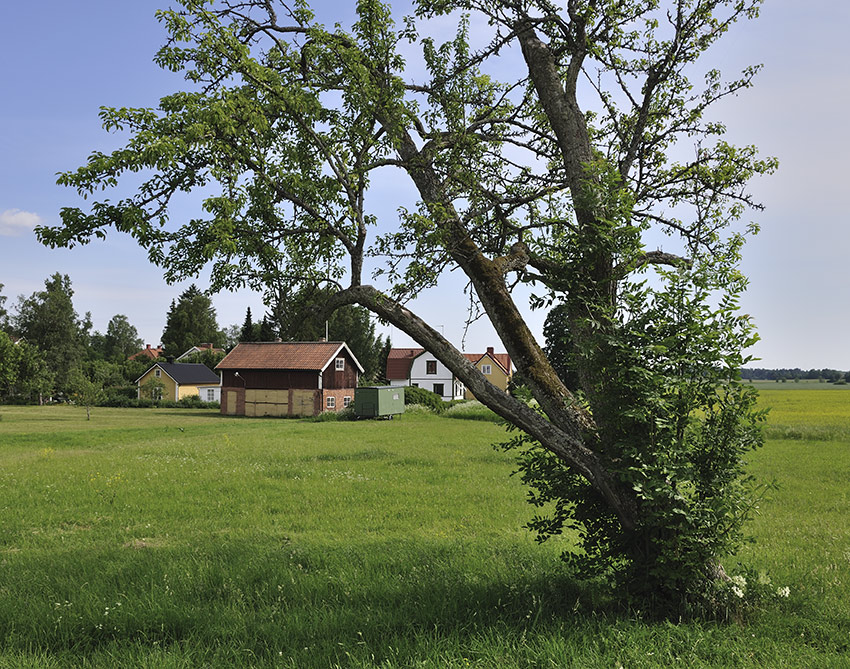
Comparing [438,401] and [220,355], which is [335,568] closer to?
[438,401]

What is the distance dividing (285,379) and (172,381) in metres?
23.6

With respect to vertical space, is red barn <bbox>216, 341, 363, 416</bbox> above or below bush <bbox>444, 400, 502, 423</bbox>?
above

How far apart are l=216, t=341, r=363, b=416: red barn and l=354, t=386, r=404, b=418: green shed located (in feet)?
27.0

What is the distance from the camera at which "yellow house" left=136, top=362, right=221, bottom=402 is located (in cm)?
6331

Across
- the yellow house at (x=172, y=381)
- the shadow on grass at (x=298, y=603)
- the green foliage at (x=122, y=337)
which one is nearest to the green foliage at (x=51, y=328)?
the yellow house at (x=172, y=381)

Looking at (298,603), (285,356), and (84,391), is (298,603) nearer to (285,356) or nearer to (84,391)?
(285,356)

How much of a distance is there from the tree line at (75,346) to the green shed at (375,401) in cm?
1440

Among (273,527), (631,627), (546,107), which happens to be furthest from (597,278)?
(273,527)

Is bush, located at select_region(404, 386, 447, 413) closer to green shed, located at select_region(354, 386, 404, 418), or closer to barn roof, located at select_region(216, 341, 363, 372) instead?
barn roof, located at select_region(216, 341, 363, 372)

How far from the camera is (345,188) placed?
7.01 m

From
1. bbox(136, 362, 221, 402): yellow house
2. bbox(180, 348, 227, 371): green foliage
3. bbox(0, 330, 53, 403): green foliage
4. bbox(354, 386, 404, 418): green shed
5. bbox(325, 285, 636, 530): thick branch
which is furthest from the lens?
bbox(180, 348, 227, 371): green foliage

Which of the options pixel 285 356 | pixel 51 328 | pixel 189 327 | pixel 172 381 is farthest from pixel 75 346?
pixel 285 356

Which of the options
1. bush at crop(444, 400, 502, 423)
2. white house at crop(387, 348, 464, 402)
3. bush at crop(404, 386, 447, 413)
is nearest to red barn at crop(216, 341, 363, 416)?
bush at crop(404, 386, 447, 413)

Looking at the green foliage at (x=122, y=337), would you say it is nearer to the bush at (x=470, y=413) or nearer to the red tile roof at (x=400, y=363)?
the red tile roof at (x=400, y=363)
